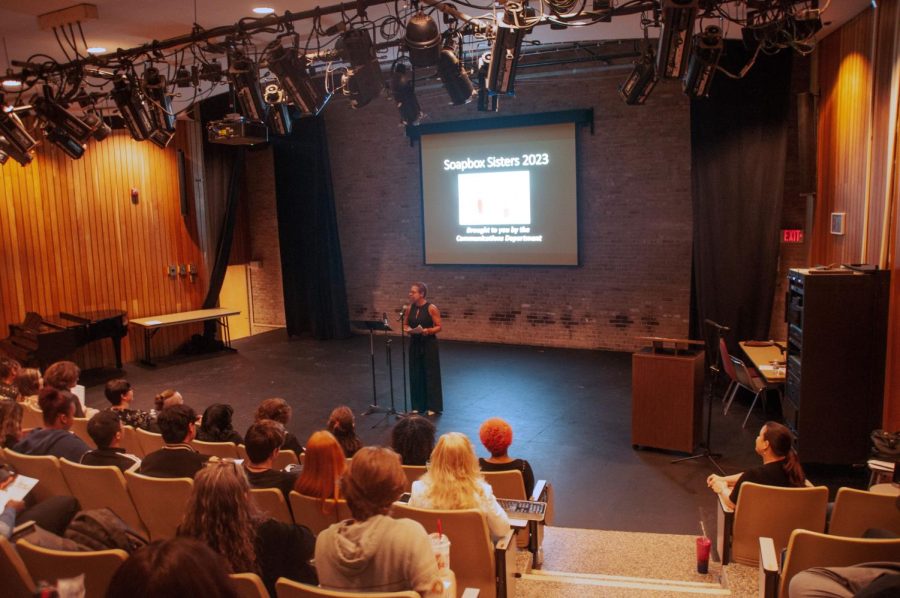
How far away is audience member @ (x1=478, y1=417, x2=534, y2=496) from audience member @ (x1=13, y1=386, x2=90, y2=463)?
2.28 meters

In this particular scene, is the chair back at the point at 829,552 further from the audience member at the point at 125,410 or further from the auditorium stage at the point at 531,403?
the audience member at the point at 125,410

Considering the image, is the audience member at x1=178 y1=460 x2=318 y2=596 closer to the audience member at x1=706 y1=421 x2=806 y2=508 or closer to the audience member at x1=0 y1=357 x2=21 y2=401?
the audience member at x1=706 y1=421 x2=806 y2=508

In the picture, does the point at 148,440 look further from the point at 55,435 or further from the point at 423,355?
the point at 423,355

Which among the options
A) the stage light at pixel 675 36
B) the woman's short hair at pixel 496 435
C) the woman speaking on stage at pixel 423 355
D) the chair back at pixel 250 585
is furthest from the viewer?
the woman speaking on stage at pixel 423 355

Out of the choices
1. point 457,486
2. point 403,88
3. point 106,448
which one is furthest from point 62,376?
point 457,486

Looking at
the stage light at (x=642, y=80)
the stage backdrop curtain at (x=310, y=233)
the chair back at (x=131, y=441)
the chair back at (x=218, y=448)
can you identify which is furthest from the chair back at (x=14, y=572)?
the stage backdrop curtain at (x=310, y=233)

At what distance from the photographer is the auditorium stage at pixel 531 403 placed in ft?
17.0

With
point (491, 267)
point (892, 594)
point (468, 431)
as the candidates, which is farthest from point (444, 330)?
point (892, 594)

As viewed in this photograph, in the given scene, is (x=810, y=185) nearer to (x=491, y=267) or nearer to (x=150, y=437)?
(x=491, y=267)

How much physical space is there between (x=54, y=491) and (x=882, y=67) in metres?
6.42

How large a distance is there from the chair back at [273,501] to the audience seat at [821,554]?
2063 mm

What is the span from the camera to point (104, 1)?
5.26 meters

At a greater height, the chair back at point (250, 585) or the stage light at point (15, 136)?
the stage light at point (15, 136)

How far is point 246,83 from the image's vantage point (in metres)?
5.64
